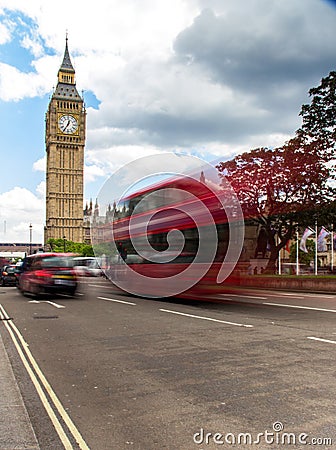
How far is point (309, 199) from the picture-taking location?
31.7 m

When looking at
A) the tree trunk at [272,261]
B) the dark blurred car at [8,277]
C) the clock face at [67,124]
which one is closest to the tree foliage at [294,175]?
the tree trunk at [272,261]

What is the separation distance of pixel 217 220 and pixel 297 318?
12.5 feet

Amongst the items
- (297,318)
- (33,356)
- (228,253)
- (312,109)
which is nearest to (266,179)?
(312,109)

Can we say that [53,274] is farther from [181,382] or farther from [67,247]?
[67,247]

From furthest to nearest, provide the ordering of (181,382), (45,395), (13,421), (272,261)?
(272,261), (181,382), (45,395), (13,421)

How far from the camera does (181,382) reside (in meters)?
6.54

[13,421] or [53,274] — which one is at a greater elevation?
[53,274]

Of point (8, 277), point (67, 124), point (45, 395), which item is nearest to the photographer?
point (45, 395)

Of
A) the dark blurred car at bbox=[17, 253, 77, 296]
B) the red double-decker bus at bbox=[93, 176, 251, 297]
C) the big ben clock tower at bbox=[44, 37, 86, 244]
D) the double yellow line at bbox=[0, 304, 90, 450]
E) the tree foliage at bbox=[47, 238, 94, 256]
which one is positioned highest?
the big ben clock tower at bbox=[44, 37, 86, 244]

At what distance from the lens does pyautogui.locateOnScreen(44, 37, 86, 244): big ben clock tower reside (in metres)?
159

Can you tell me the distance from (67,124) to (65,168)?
50.3 feet

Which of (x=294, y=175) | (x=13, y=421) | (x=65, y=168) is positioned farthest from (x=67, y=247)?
(x=13, y=421)

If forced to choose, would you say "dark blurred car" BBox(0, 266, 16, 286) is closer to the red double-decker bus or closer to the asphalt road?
the red double-decker bus

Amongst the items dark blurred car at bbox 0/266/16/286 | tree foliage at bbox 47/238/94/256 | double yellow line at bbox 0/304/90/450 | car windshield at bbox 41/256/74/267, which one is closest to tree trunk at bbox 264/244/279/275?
car windshield at bbox 41/256/74/267
